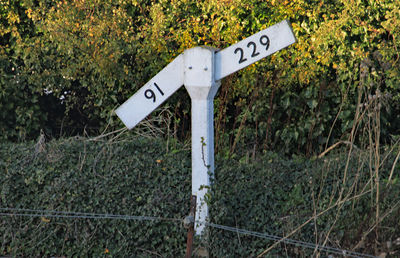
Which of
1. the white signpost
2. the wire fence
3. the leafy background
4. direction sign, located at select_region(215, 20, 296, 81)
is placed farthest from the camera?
the leafy background

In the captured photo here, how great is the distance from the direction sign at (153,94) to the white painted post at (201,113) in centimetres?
7

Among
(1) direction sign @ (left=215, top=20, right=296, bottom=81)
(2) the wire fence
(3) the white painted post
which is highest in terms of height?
(1) direction sign @ (left=215, top=20, right=296, bottom=81)

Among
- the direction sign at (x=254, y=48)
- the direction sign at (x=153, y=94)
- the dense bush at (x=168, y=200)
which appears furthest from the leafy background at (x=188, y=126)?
the direction sign at (x=153, y=94)

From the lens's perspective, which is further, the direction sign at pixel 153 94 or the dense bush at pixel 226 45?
the dense bush at pixel 226 45

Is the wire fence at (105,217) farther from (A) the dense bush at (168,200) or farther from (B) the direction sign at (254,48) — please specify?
(B) the direction sign at (254,48)

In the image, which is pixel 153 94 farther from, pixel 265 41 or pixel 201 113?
pixel 265 41

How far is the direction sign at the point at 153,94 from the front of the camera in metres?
4.46

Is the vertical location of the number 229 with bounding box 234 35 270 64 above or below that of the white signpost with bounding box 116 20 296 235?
above

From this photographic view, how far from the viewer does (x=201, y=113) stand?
4.48 metres

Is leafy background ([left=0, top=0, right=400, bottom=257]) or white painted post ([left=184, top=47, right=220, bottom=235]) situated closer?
white painted post ([left=184, top=47, right=220, bottom=235])

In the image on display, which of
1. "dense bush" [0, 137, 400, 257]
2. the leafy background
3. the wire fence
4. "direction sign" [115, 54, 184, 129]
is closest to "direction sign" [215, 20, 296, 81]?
"direction sign" [115, 54, 184, 129]

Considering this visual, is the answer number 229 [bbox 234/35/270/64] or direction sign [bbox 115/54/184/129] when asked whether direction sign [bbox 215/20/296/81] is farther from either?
direction sign [bbox 115/54/184/129]

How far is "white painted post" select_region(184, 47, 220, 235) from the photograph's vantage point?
438cm

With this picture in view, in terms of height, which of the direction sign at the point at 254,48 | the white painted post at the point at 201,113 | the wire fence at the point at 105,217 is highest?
the direction sign at the point at 254,48
